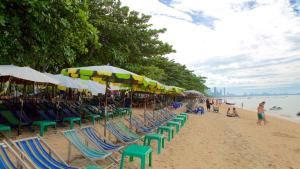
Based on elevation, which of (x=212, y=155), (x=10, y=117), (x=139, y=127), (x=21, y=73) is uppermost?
(x=21, y=73)

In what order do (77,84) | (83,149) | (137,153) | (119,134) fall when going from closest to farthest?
1. (83,149)
2. (137,153)
3. (119,134)
4. (77,84)

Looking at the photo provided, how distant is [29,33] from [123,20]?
1139cm

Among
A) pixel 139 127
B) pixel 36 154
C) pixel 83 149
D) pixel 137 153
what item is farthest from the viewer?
pixel 139 127

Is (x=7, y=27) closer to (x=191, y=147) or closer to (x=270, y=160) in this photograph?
(x=191, y=147)

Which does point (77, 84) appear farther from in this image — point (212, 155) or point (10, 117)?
point (212, 155)

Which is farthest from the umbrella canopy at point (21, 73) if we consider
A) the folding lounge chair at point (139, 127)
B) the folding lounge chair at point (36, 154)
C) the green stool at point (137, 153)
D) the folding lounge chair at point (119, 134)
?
the green stool at point (137, 153)

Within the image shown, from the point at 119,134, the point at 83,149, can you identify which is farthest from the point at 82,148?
the point at 119,134

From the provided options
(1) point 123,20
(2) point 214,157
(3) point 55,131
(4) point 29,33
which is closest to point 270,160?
(2) point 214,157

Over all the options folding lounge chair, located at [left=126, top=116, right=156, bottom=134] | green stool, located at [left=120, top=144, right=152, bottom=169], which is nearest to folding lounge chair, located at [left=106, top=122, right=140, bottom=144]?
green stool, located at [left=120, top=144, right=152, bottom=169]

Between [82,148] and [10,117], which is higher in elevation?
[10,117]

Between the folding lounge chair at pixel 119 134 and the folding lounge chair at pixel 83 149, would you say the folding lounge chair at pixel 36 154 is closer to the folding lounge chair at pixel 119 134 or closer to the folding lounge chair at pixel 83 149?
the folding lounge chair at pixel 83 149

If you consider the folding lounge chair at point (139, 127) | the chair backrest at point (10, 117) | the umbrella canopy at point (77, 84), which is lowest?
the folding lounge chair at point (139, 127)

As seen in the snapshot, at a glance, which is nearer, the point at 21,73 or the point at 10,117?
the point at 21,73

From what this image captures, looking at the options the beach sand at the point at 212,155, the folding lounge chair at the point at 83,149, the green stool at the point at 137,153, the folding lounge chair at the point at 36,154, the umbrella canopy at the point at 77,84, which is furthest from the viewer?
the umbrella canopy at the point at 77,84
